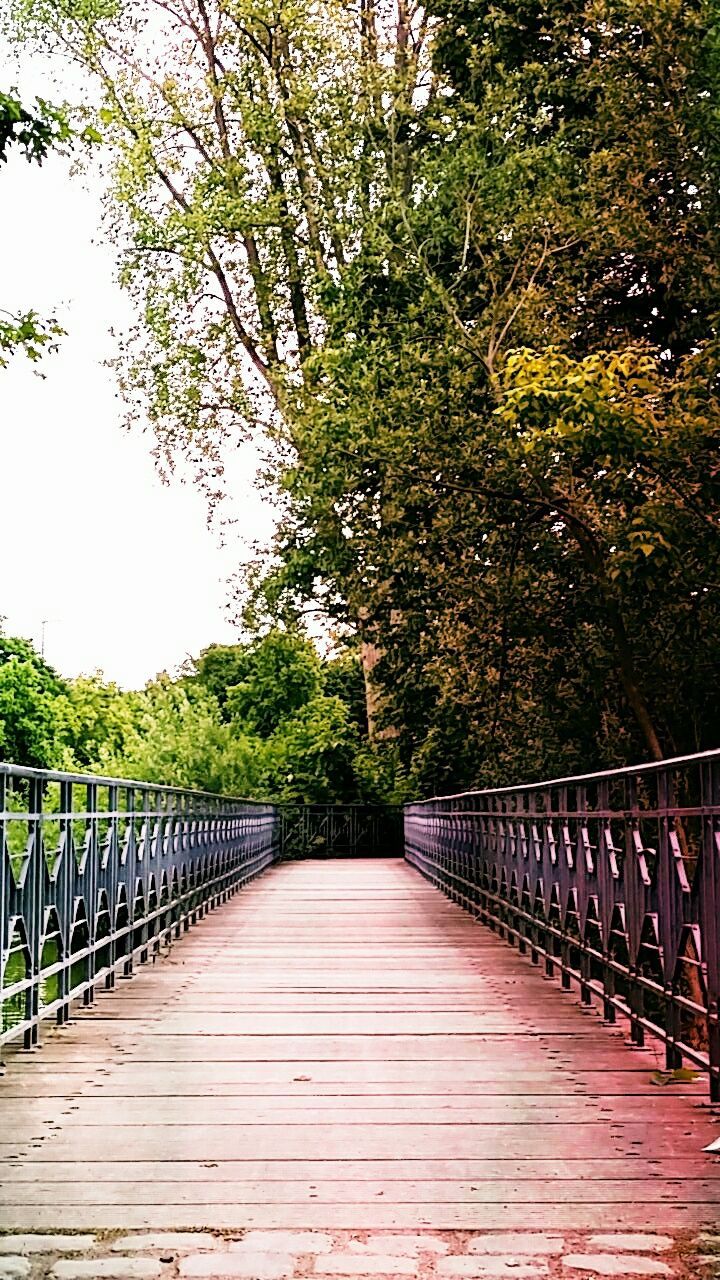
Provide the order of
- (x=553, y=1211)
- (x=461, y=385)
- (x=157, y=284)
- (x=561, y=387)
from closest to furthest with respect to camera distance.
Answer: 1. (x=553, y=1211)
2. (x=561, y=387)
3. (x=461, y=385)
4. (x=157, y=284)

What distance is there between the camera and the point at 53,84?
2841 cm

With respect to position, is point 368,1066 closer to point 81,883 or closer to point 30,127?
point 81,883

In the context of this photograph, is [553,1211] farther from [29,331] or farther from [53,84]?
[53,84]

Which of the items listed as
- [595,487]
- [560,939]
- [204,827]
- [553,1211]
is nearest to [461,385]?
[595,487]

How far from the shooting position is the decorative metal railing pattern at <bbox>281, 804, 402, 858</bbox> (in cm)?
3606

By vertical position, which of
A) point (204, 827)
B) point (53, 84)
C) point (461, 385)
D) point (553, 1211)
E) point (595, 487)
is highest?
point (53, 84)

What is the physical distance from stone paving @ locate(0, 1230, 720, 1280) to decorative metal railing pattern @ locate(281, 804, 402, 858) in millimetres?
31622

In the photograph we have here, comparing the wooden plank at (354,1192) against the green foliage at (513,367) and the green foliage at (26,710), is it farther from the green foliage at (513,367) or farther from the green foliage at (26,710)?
the green foliage at (26,710)

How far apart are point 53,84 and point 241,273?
471cm

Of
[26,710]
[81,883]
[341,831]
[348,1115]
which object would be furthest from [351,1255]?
[26,710]

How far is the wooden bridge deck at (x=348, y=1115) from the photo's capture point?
13.8 ft

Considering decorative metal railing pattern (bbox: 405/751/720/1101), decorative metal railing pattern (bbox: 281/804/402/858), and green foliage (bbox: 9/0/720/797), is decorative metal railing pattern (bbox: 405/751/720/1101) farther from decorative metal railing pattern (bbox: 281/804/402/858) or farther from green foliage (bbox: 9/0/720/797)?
decorative metal railing pattern (bbox: 281/804/402/858)

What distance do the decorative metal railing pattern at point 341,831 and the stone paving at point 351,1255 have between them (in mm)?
31622

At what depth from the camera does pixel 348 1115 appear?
17.7 ft
